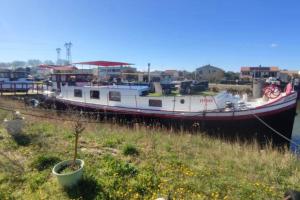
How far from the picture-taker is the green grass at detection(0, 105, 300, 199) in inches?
165

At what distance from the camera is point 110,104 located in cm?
1465

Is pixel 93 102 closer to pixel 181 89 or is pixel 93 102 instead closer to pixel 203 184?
pixel 203 184

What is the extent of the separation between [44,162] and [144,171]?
2410mm

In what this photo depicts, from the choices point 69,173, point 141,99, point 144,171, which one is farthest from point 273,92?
point 69,173

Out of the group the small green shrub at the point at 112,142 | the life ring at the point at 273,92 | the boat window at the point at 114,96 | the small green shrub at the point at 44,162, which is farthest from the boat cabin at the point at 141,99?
the small green shrub at the point at 44,162

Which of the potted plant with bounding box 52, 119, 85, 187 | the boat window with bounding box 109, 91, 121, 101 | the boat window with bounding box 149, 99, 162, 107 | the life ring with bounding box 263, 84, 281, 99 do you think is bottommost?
the potted plant with bounding box 52, 119, 85, 187

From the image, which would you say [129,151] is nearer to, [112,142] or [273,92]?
[112,142]

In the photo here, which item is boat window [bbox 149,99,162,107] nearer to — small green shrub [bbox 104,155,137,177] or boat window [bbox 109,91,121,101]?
boat window [bbox 109,91,121,101]

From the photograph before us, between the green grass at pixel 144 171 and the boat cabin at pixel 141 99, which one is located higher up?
the boat cabin at pixel 141 99

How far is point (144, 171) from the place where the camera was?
195 inches

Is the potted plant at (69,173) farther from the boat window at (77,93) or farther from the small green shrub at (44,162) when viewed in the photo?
the boat window at (77,93)

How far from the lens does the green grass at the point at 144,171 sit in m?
4.18

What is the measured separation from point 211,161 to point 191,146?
65.1 inches

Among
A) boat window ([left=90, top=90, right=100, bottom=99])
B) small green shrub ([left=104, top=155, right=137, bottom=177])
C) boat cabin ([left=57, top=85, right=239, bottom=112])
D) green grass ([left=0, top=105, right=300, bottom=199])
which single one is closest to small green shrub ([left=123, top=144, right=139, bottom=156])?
green grass ([left=0, top=105, right=300, bottom=199])
